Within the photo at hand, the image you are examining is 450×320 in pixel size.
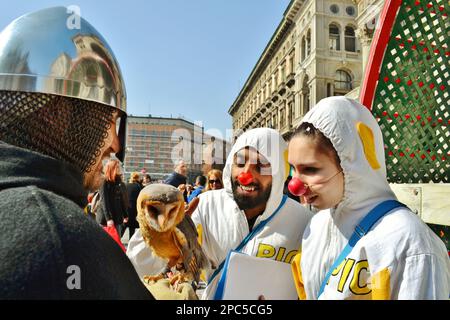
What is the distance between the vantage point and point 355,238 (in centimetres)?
148

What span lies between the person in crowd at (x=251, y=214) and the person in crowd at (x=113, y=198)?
12.3ft

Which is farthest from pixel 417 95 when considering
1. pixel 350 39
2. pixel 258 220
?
pixel 350 39

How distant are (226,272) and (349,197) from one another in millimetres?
722

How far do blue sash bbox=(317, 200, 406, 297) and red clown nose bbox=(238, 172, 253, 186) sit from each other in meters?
0.97

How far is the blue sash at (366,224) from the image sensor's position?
1.42 m

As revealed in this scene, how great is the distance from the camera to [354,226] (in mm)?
1521

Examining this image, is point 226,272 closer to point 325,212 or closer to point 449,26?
point 325,212

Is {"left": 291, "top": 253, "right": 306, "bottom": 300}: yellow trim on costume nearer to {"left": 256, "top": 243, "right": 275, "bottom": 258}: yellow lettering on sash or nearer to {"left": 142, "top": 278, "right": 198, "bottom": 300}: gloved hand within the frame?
{"left": 256, "top": 243, "right": 275, "bottom": 258}: yellow lettering on sash

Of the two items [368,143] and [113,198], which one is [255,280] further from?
[113,198]

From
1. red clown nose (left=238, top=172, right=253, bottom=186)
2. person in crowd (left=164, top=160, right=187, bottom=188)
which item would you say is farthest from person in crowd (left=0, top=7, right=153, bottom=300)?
person in crowd (left=164, top=160, right=187, bottom=188)

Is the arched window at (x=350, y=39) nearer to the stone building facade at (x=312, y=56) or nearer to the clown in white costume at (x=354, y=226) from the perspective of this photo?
the stone building facade at (x=312, y=56)

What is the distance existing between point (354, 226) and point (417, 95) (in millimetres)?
1240

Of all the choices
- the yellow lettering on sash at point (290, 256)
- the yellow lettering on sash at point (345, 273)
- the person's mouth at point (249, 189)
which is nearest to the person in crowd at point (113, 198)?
the person's mouth at point (249, 189)

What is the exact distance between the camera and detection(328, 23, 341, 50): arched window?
1271 inches
